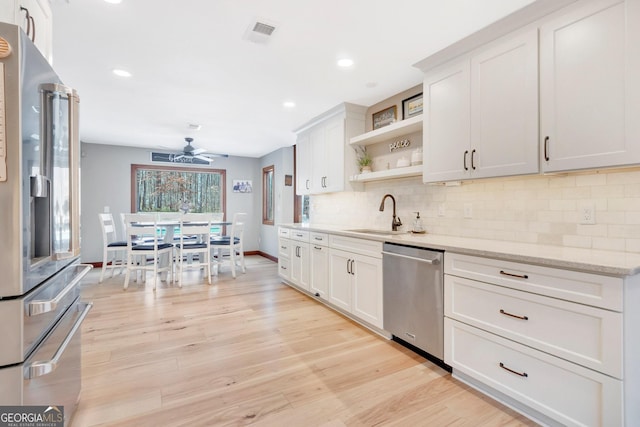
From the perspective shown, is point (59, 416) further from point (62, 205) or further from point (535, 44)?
point (535, 44)

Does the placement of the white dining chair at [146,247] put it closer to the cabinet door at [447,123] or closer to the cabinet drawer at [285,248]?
the cabinet drawer at [285,248]

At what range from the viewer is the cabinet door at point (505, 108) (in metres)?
1.93

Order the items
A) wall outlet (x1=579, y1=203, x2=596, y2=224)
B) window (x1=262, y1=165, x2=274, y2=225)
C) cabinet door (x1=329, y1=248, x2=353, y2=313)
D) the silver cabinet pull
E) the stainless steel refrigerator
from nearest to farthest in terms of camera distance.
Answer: the stainless steel refrigerator → the silver cabinet pull → wall outlet (x1=579, y1=203, x2=596, y2=224) → cabinet door (x1=329, y1=248, x2=353, y2=313) → window (x1=262, y1=165, x2=274, y2=225)

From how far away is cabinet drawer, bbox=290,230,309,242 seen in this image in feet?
12.9

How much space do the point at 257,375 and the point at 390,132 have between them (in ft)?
8.41

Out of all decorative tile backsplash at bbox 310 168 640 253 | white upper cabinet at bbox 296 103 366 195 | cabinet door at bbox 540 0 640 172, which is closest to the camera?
cabinet door at bbox 540 0 640 172

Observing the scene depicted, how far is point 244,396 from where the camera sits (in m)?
1.89

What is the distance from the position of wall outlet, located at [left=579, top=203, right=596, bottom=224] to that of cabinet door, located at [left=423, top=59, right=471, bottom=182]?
2.38ft

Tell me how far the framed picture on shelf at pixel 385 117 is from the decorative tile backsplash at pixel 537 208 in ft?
2.37

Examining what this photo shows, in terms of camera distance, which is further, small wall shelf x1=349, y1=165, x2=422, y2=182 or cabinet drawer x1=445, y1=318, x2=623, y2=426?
small wall shelf x1=349, y1=165, x2=422, y2=182

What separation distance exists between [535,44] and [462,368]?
83.0 inches

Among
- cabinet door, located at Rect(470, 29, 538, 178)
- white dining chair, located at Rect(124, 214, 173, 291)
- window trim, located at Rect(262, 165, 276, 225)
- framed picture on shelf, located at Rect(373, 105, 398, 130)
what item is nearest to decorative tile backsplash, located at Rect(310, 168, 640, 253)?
cabinet door, located at Rect(470, 29, 538, 178)

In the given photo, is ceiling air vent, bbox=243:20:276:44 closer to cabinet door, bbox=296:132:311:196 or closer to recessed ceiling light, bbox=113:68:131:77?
recessed ceiling light, bbox=113:68:131:77

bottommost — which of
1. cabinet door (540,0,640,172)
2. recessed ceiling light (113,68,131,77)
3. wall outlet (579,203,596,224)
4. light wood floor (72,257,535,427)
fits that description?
light wood floor (72,257,535,427)
